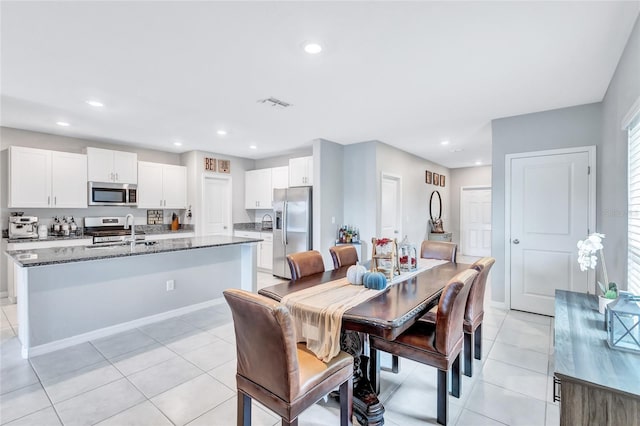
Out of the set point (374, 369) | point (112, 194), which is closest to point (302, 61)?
point (374, 369)

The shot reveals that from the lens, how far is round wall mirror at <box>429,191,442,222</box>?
7599 millimetres

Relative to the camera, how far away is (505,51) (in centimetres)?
232

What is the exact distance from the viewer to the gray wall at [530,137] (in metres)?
3.45

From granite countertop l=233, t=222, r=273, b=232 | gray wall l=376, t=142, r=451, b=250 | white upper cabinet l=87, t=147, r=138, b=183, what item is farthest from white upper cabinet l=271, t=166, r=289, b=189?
white upper cabinet l=87, t=147, r=138, b=183

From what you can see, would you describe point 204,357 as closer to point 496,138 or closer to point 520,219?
point 520,219

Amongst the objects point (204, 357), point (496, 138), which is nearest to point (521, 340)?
point (496, 138)

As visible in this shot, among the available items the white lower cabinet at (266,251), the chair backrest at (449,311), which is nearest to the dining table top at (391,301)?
the chair backrest at (449,311)

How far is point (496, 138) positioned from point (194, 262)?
166 inches

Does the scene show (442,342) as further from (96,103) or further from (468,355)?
(96,103)

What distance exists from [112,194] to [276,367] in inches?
201

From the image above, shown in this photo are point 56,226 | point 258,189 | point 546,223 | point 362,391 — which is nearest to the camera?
point 362,391

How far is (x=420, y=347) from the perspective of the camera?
6.17 feet

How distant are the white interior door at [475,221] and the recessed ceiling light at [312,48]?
23.9 feet

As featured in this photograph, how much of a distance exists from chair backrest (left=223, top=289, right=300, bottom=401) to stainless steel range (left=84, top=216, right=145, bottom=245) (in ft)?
13.7
